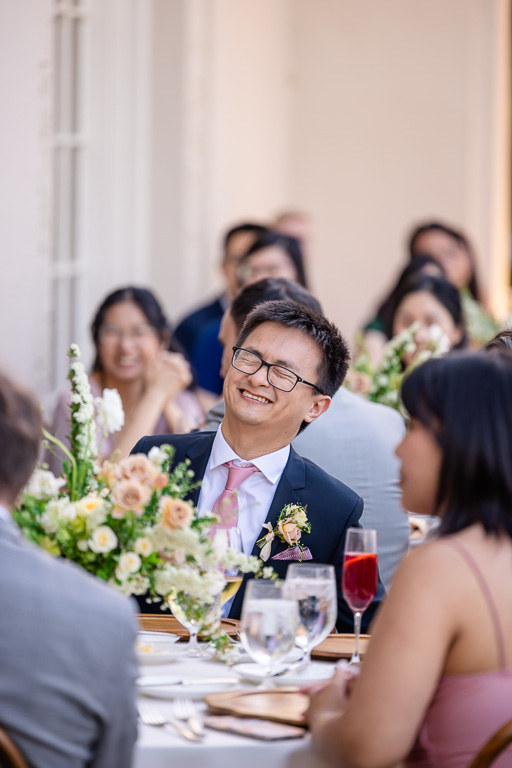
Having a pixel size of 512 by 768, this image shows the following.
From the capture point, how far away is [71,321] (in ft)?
19.0

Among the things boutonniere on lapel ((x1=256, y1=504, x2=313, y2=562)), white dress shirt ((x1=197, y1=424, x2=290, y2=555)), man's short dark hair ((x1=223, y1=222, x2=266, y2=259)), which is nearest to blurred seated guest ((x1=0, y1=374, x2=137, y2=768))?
boutonniere on lapel ((x1=256, y1=504, x2=313, y2=562))

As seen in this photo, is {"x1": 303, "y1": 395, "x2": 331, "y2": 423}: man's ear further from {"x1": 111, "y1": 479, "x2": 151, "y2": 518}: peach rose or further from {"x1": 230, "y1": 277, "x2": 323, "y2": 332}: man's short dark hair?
{"x1": 111, "y1": 479, "x2": 151, "y2": 518}: peach rose

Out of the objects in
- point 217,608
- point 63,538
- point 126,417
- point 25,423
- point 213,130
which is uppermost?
point 213,130

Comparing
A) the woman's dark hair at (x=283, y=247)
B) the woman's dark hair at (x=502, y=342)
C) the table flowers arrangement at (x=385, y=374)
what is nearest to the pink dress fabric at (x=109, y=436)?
the table flowers arrangement at (x=385, y=374)

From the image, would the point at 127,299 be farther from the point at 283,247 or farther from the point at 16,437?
the point at 16,437

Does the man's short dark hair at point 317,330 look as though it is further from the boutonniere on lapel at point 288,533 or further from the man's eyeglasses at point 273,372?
the boutonniere on lapel at point 288,533

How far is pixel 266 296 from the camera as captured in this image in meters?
3.48

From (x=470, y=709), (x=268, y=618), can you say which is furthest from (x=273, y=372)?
(x=470, y=709)

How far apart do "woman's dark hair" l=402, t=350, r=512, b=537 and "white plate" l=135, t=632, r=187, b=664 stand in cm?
64

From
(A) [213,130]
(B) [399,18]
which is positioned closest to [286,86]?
(B) [399,18]

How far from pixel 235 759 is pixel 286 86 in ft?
24.4

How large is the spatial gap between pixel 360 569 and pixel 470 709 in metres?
0.49

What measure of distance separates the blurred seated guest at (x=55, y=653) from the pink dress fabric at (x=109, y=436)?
2.41 meters

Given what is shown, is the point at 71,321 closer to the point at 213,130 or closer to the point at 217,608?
the point at 213,130
